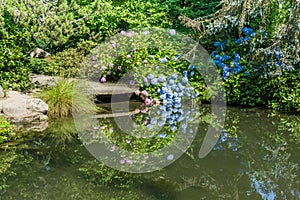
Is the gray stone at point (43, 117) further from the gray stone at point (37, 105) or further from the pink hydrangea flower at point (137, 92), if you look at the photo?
the pink hydrangea flower at point (137, 92)

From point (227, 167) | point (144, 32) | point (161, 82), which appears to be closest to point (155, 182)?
point (227, 167)

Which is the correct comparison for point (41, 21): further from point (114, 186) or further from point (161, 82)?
point (114, 186)

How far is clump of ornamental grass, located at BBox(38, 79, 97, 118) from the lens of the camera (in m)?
6.65

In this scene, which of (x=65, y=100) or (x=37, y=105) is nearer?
(x=37, y=105)

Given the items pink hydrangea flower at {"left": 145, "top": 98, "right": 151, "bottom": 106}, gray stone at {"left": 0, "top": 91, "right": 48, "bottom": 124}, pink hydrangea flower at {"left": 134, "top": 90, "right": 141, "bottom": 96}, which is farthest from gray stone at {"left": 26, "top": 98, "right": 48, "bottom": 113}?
pink hydrangea flower at {"left": 145, "top": 98, "right": 151, "bottom": 106}

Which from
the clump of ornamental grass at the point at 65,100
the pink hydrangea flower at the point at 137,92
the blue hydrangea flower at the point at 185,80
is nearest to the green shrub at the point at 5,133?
the clump of ornamental grass at the point at 65,100

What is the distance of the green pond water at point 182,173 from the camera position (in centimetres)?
391

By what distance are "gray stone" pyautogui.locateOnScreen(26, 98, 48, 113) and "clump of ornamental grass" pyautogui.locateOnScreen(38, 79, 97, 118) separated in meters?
0.11

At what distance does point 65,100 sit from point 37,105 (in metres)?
0.45

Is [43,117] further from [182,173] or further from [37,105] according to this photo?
[182,173]

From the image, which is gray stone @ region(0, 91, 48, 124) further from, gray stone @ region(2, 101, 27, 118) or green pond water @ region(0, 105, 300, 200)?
green pond water @ region(0, 105, 300, 200)

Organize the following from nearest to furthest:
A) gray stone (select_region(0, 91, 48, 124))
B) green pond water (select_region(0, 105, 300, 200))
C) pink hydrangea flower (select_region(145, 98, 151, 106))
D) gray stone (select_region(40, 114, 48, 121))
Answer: green pond water (select_region(0, 105, 300, 200)) → gray stone (select_region(0, 91, 48, 124)) → gray stone (select_region(40, 114, 48, 121)) → pink hydrangea flower (select_region(145, 98, 151, 106))

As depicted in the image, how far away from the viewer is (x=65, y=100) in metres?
6.70

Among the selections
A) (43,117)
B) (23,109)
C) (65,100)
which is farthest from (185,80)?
(23,109)
